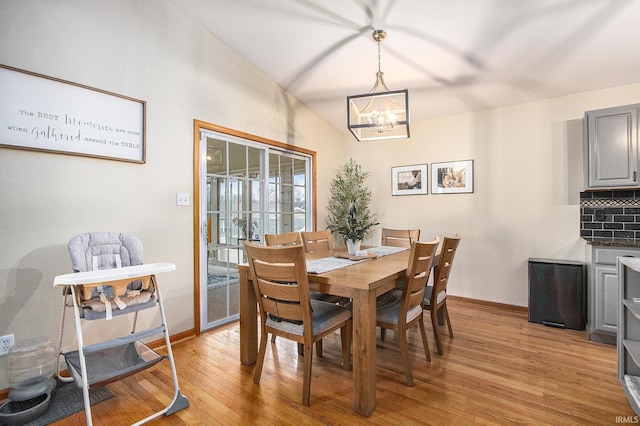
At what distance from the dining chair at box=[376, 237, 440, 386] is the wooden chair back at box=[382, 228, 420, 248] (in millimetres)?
1242

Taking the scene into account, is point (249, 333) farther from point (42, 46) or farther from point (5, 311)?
point (42, 46)

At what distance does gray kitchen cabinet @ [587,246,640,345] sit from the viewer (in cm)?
271

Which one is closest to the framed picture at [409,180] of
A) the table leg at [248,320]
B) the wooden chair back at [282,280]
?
the table leg at [248,320]

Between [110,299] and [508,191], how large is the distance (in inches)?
157

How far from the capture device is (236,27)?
117 inches

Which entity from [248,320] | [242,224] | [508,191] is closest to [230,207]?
[242,224]

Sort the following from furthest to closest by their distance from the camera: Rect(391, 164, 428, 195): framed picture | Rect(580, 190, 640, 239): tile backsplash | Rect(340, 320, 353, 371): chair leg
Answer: Rect(391, 164, 428, 195): framed picture → Rect(580, 190, 640, 239): tile backsplash → Rect(340, 320, 353, 371): chair leg

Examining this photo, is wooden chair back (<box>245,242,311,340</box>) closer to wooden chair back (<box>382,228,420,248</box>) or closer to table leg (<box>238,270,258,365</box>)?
table leg (<box>238,270,258,365</box>)

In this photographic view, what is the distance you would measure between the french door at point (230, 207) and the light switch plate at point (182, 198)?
160 millimetres

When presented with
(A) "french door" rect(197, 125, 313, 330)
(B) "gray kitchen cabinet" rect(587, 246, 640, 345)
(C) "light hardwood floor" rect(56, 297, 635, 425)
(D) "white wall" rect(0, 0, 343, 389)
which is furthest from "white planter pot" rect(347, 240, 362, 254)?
(B) "gray kitchen cabinet" rect(587, 246, 640, 345)

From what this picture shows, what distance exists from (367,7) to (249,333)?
271cm

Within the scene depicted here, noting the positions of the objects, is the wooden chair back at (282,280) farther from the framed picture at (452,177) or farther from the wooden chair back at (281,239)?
the framed picture at (452,177)

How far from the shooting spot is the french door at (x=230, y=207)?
316 cm

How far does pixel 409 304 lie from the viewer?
214 cm
